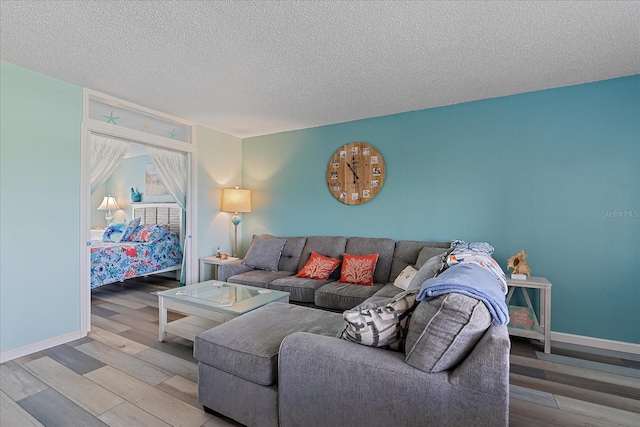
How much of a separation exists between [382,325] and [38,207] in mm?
2989

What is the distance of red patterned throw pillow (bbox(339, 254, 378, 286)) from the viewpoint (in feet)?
10.7

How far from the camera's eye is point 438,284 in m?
1.25

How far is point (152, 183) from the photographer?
19.0 feet

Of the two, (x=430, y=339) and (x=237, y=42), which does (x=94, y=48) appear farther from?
(x=430, y=339)

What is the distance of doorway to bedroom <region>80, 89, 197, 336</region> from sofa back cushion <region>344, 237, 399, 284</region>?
2.14 meters

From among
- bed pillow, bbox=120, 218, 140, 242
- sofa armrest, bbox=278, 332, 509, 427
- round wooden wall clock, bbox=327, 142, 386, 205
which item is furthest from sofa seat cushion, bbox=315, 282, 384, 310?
bed pillow, bbox=120, 218, 140, 242

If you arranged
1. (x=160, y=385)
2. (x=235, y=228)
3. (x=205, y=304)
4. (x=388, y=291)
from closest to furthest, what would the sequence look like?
1. (x=160, y=385)
2. (x=205, y=304)
3. (x=388, y=291)
4. (x=235, y=228)

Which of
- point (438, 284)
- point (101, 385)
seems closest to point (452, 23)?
point (438, 284)

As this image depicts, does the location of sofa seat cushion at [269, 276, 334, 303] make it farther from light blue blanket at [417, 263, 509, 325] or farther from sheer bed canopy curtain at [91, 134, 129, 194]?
sheer bed canopy curtain at [91, 134, 129, 194]

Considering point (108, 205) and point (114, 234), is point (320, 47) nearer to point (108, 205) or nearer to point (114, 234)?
point (114, 234)

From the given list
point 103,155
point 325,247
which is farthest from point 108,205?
point 325,247

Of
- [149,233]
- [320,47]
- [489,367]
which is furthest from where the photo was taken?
[149,233]

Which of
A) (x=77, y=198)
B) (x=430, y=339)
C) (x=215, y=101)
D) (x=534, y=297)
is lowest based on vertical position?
(x=534, y=297)

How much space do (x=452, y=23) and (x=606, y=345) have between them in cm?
299
